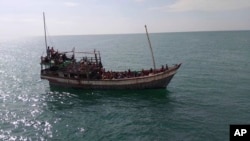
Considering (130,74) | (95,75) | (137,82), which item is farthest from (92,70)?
(137,82)

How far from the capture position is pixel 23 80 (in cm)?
5609

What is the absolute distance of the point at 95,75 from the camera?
44.2 meters

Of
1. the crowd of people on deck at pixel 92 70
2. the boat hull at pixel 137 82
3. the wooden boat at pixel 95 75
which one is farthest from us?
the crowd of people on deck at pixel 92 70

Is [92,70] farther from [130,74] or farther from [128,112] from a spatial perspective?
[128,112]

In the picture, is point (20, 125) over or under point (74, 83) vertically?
under

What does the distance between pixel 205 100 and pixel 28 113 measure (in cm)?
2379

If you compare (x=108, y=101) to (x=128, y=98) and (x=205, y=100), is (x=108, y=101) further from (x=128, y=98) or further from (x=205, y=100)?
(x=205, y=100)

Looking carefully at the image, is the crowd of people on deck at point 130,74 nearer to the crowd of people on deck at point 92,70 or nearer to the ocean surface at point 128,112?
the crowd of people on deck at point 92,70

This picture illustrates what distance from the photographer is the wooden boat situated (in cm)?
4059

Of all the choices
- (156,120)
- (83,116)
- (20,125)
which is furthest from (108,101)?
(20,125)

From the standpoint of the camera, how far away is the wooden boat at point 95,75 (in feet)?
133

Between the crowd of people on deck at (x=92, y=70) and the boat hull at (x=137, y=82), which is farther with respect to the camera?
the crowd of people on deck at (x=92, y=70)

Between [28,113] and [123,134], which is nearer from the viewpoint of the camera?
[123,134]

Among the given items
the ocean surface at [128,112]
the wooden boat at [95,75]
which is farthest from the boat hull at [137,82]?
the ocean surface at [128,112]
